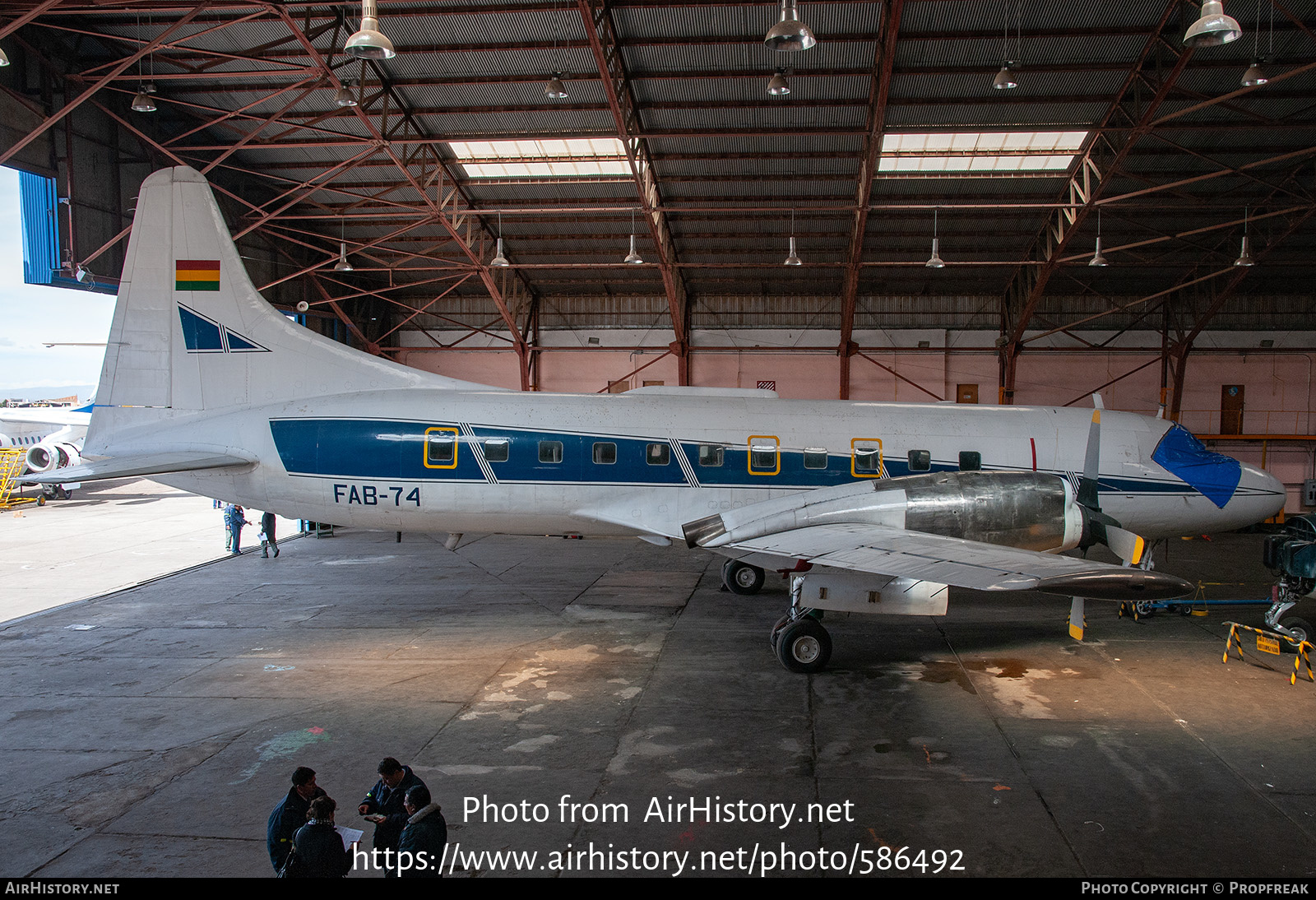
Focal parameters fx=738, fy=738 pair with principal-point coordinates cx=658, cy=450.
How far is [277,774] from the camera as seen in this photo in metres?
7.58

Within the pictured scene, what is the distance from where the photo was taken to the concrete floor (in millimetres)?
6391

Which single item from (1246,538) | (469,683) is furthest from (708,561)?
(1246,538)

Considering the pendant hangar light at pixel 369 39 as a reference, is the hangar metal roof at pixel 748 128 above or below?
above

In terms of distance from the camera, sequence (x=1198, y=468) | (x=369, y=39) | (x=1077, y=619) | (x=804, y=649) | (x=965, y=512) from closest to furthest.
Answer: (x=1077, y=619), (x=369, y=39), (x=965, y=512), (x=804, y=649), (x=1198, y=468)

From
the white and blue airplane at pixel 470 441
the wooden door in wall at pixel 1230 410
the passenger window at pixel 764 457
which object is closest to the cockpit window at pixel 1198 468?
the white and blue airplane at pixel 470 441

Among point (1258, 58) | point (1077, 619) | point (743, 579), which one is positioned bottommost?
point (743, 579)

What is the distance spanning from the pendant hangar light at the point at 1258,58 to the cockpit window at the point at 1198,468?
7464 mm

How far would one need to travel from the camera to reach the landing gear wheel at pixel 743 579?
15711 millimetres

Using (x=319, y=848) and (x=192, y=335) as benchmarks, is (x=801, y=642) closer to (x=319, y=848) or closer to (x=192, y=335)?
(x=319, y=848)

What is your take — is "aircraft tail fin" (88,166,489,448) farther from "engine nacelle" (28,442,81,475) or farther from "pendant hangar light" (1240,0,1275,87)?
"engine nacelle" (28,442,81,475)

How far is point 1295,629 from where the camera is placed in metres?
11.5

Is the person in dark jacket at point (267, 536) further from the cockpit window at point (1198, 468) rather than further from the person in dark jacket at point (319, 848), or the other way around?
the cockpit window at point (1198, 468)

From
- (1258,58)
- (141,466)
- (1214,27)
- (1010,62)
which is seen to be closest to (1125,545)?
(1214,27)

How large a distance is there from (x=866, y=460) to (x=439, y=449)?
7.79m
